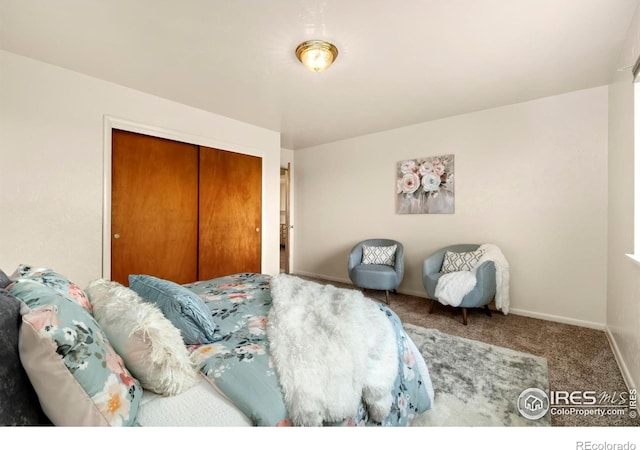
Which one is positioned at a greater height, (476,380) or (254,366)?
(254,366)

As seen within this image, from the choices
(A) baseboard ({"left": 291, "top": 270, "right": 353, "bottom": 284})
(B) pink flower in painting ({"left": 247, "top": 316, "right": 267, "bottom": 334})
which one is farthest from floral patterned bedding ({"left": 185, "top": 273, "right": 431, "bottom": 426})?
(A) baseboard ({"left": 291, "top": 270, "right": 353, "bottom": 284})

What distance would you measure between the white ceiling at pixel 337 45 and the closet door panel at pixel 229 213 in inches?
31.8

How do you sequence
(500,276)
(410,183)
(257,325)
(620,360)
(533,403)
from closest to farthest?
(257,325) → (533,403) → (620,360) → (500,276) → (410,183)

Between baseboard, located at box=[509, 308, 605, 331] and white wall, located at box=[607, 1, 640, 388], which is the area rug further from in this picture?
baseboard, located at box=[509, 308, 605, 331]

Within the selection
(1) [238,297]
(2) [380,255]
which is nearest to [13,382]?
(1) [238,297]

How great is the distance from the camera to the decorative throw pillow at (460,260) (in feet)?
10.2

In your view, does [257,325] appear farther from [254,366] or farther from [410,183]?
[410,183]

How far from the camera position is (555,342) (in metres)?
2.47

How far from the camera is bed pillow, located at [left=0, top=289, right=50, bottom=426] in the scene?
63cm

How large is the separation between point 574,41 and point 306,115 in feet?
8.30

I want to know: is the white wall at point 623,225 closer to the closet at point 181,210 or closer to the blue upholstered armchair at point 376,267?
the blue upholstered armchair at point 376,267

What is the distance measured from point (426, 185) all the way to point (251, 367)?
3428 millimetres

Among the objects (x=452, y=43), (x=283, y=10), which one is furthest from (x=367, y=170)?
(x=283, y=10)
